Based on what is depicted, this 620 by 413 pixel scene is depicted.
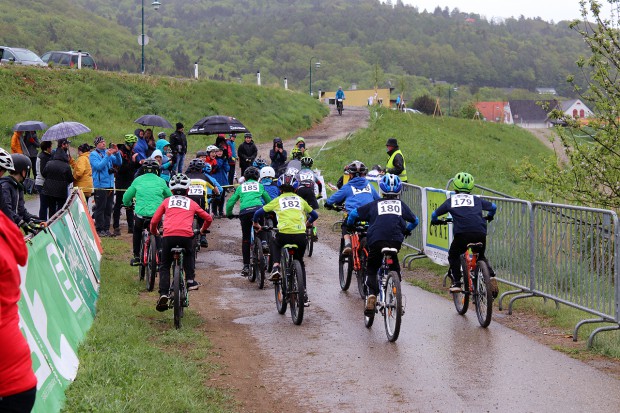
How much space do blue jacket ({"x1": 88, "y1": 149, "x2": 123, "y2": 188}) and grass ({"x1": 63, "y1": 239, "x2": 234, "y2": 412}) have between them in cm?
625

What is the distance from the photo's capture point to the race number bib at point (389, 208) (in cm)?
1075

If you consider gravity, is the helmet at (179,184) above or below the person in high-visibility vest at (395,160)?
below

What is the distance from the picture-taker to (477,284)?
11266 millimetres

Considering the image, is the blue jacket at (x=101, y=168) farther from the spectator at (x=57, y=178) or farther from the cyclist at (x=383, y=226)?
the cyclist at (x=383, y=226)

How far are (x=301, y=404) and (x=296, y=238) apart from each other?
4.03m

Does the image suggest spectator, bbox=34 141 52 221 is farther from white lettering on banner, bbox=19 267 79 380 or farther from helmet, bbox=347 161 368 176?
white lettering on banner, bbox=19 267 79 380

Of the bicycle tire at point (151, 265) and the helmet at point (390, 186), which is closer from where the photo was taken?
the helmet at point (390, 186)

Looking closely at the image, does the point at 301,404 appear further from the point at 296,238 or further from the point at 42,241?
the point at 296,238

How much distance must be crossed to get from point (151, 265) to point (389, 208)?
4.51m

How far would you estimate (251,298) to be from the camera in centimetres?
1348

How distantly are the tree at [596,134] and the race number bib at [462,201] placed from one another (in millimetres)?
8922

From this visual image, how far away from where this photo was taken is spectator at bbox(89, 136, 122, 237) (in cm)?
1861

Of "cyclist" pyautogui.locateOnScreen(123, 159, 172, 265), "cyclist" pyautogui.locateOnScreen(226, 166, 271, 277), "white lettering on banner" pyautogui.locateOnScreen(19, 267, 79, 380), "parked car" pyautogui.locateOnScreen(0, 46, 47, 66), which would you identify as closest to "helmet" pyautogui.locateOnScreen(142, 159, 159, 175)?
"cyclist" pyautogui.locateOnScreen(123, 159, 172, 265)

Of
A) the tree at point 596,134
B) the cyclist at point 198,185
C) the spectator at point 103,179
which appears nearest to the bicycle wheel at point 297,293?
the cyclist at point 198,185
